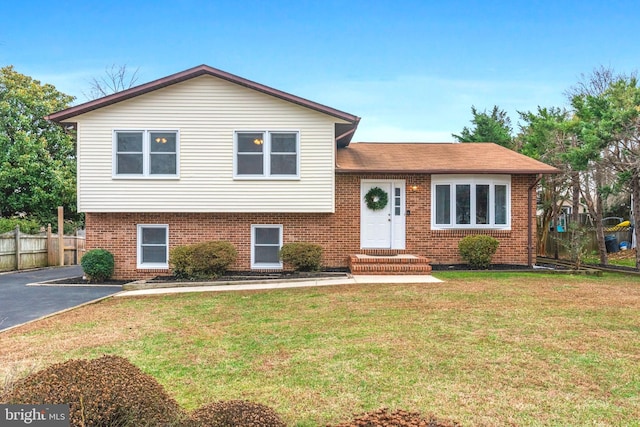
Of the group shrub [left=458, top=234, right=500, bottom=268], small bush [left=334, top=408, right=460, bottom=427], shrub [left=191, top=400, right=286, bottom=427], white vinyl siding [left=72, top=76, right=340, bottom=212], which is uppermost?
white vinyl siding [left=72, top=76, right=340, bottom=212]

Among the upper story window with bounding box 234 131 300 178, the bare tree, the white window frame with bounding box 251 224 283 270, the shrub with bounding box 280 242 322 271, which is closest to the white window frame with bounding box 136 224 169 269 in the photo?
the white window frame with bounding box 251 224 283 270

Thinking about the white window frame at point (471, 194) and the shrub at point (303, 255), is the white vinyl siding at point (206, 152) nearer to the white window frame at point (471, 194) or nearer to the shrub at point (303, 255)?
the shrub at point (303, 255)

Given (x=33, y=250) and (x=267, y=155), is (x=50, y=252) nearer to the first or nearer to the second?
(x=33, y=250)

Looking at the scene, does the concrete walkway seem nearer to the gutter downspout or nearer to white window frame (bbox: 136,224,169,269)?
white window frame (bbox: 136,224,169,269)

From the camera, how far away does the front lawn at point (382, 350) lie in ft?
12.8

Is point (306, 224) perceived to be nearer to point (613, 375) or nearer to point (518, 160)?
point (518, 160)

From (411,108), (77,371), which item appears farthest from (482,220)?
(411,108)

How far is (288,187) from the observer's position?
13141 mm

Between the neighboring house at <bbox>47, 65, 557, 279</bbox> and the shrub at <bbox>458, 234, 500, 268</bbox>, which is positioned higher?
the neighboring house at <bbox>47, 65, 557, 279</bbox>

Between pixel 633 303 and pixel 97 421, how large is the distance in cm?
911

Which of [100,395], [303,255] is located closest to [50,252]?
[303,255]

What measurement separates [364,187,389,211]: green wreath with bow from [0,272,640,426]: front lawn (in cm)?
462

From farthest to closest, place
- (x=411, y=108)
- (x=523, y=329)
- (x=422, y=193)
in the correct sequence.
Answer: (x=411, y=108) < (x=422, y=193) < (x=523, y=329)

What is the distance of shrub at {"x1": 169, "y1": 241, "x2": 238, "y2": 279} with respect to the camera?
12.2 m
